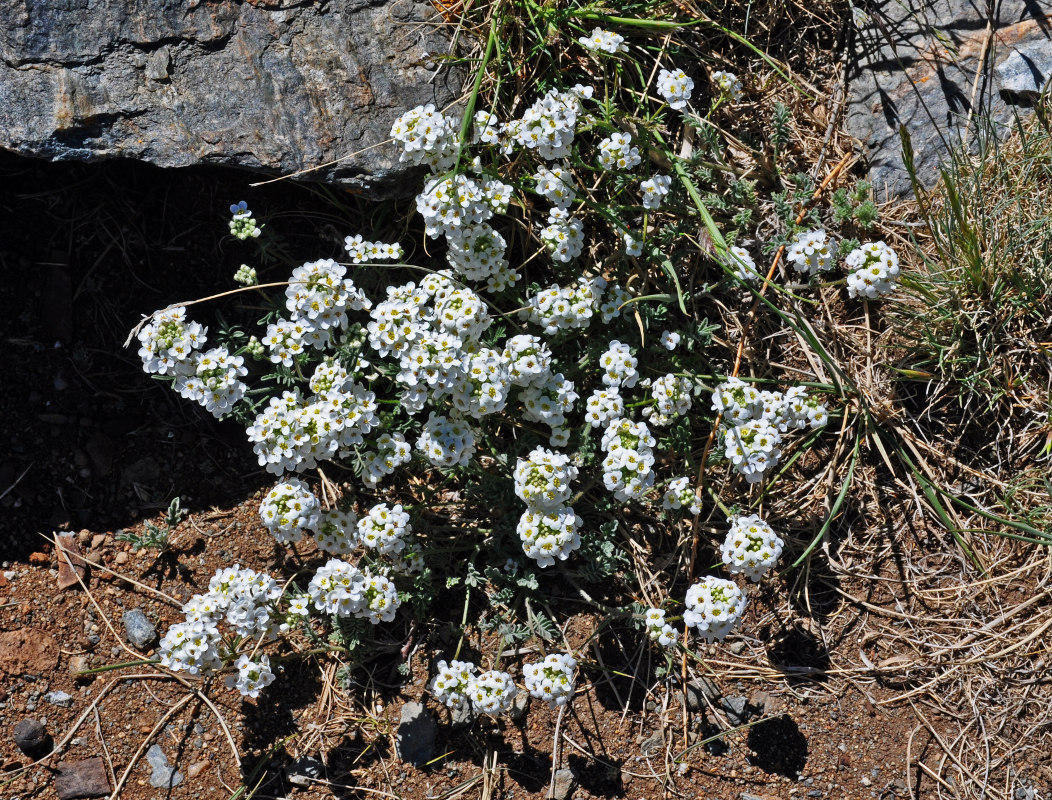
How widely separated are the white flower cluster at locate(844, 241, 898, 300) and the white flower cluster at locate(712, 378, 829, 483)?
52cm

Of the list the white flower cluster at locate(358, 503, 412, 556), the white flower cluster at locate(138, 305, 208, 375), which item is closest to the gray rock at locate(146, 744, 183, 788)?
the white flower cluster at locate(358, 503, 412, 556)

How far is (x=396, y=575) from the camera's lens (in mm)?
3717

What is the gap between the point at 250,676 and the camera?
11.4 ft

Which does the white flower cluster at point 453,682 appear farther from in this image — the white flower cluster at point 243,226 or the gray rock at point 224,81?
the gray rock at point 224,81

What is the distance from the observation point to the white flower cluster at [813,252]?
369 cm

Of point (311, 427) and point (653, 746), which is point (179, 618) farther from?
point (653, 746)

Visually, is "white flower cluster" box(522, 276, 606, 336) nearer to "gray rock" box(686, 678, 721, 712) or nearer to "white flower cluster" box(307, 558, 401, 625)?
"white flower cluster" box(307, 558, 401, 625)

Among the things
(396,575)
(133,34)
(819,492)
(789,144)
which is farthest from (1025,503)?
(133,34)

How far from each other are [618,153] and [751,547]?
1801 mm

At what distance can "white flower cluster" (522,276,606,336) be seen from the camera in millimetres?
3619

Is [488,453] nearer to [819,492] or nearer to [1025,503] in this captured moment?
[819,492]

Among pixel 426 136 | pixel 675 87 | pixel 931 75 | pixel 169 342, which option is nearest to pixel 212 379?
pixel 169 342

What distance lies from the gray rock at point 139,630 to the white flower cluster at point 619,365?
7.71ft

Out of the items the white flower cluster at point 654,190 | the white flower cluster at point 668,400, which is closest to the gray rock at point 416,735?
the white flower cluster at point 668,400
